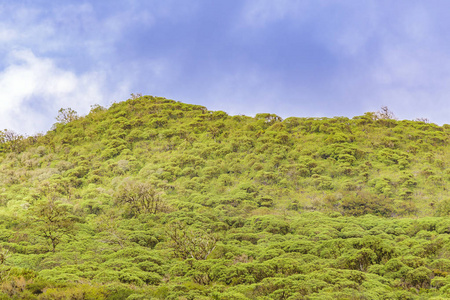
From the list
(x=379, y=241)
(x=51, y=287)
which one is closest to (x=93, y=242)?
(x=51, y=287)

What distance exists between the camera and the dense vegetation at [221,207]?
23234 millimetres

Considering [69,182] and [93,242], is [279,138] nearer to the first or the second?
[69,182]

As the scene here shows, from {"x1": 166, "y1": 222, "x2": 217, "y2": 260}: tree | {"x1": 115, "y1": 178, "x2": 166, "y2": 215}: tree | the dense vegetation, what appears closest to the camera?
the dense vegetation

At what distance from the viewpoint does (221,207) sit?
5056 centimetres

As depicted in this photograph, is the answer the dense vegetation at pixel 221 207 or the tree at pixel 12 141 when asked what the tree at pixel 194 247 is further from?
the tree at pixel 12 141

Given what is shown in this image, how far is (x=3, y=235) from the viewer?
36688mm

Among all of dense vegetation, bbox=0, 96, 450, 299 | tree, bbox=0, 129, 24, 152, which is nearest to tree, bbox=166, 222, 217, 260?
dense vegetation, bbox=0, 96, 450, 299

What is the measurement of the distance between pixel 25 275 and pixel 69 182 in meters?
46.0

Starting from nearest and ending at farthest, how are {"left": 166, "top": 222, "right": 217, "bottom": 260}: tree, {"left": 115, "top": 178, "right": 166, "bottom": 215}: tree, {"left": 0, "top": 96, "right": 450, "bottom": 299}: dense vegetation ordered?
{"left": 0, "top": 96, "right": 450, "bottom": 299}: dense vegetation < {"left": 166, "top": 222, "right": 217, "bottom": 260}: tree < {"left": 115, "top": 178, "right": 166, "bottom": 215}: tree

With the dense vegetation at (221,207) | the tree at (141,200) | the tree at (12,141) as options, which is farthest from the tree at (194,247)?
the tree at (12,141)

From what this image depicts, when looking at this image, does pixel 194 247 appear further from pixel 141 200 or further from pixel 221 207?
pixel 141 200

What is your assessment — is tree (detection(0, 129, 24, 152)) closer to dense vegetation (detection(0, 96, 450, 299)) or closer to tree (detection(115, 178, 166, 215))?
dense vegetation (detection(0, 96, 450, 299))

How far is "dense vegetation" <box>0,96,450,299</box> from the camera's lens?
23234mm

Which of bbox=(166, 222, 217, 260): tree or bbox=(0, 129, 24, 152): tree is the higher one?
bbox=(0, 129, 24, 152): tree
